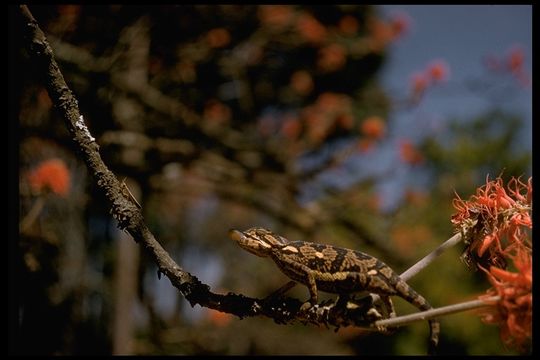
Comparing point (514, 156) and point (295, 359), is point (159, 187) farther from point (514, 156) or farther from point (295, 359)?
point (514, 156)

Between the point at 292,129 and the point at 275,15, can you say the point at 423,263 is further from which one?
the point at 292,129

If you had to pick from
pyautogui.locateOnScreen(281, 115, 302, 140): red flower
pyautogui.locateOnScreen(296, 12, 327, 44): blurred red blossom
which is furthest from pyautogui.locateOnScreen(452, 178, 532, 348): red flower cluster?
pyautogui.locateOnScreen(281, 115, 302, 140): red flower

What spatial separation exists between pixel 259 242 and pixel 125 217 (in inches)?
20.8

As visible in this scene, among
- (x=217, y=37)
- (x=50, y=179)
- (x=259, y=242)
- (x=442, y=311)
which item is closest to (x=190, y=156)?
(x=50, y=179)

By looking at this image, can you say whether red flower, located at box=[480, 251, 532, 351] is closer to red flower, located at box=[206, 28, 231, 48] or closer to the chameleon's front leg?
the chameleon's front leg

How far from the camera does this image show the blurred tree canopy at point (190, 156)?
520cm

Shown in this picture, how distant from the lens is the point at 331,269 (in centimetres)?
181

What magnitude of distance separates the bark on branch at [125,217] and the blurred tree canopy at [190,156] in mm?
108

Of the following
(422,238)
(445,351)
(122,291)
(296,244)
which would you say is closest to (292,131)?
(422,238)

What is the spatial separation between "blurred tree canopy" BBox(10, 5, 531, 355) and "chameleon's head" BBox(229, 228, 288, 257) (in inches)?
28.9

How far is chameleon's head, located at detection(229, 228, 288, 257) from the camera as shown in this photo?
6.45 ft

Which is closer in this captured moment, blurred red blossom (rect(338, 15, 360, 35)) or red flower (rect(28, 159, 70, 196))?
red flower (rect(28, 159, 70, 196))

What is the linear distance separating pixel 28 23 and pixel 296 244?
1291mm

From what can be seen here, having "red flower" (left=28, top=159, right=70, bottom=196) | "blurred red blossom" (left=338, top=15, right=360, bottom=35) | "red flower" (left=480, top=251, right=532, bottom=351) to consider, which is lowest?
"red flower" (left=480, top=251, right=532, bottom=351)
